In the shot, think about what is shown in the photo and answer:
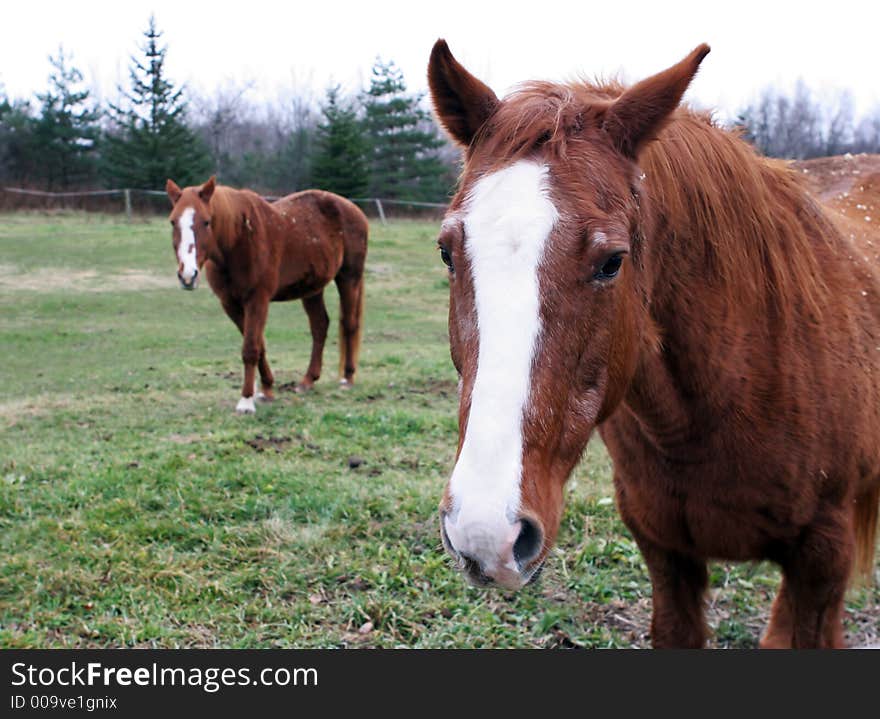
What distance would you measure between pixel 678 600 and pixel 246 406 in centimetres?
572

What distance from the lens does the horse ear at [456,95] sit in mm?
1982

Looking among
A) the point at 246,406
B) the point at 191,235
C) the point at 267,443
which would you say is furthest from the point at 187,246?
the point at 267,443

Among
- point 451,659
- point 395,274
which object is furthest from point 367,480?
point 395,274

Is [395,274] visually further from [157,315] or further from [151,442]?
[151,442]

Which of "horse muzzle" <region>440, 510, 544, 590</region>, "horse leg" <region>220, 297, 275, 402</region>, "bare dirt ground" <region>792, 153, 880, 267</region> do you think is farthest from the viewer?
"horse leg" <region>220, 297, 275, 402</region>

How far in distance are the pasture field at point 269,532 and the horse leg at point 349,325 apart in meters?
0.27

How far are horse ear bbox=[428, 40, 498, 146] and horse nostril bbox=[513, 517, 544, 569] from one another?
117 cm

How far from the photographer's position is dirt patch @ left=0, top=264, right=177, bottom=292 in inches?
625

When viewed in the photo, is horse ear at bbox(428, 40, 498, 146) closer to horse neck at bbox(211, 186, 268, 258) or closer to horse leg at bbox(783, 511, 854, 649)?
horse leg at bbox(783, 511, 854, 649)

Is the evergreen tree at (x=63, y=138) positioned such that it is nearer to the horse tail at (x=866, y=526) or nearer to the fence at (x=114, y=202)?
the fence at (x=114, y=202)

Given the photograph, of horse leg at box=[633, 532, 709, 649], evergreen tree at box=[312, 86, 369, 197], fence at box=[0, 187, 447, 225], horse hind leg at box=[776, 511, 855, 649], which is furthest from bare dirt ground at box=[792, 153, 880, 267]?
evergreen tree at box=[312, 86, 369, 197]

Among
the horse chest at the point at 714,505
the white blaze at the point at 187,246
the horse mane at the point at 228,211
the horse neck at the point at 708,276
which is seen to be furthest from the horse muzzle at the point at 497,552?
the horse mane at the point at 228,211

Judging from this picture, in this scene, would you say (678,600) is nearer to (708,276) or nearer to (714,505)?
(714,505)

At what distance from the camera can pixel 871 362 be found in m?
2.54
